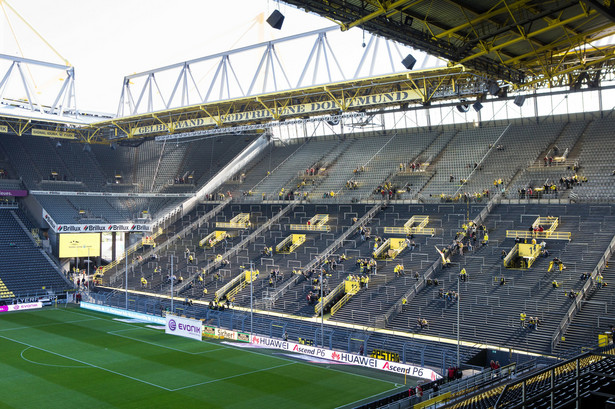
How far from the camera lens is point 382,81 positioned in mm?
41062

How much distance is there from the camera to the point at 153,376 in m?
29.2

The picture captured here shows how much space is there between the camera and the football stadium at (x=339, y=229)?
25.8m

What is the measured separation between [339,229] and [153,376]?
26082 mm

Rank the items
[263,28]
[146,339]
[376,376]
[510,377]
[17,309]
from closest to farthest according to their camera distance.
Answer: [510,377], [376,376], [146,339], [17,309], [263,28]

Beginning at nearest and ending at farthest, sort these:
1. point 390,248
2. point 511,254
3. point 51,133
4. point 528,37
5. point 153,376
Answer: point 528,37 → point 153,376 → point 511,254 → point 390,248 → point 51,133

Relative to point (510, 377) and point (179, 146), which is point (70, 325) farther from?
point (179, 146)

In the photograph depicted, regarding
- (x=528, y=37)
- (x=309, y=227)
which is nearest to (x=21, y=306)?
(x=309, y=227)

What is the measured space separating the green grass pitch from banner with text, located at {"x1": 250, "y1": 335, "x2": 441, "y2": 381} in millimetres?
1461

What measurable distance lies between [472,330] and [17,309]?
37.6 meters

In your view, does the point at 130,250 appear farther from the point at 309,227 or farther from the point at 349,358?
the point at 349,358

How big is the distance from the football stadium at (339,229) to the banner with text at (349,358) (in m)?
0.15

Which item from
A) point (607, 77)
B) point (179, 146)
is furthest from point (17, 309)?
point (607, 77)

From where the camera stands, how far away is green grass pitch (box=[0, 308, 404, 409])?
25281 millimetres

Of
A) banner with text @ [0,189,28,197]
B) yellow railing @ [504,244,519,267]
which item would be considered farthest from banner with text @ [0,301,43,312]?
yellow railing @ [504,244,519,267]
